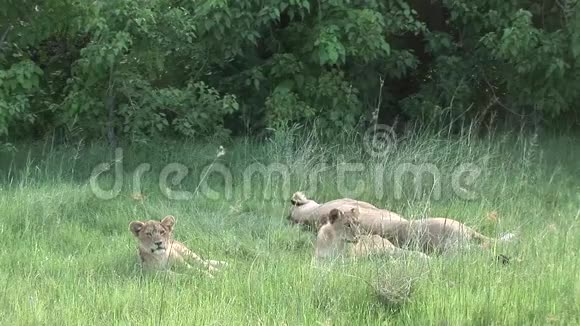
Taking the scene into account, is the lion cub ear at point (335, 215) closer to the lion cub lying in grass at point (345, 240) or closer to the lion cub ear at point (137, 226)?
the lion cub lying in grass at point (345, 240)

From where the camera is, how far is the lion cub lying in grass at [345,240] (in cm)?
595

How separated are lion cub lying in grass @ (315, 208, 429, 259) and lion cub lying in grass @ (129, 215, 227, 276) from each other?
0.84 m

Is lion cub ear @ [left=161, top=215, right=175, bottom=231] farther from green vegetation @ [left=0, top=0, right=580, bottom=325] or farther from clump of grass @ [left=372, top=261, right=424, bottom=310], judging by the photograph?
clump of grass @ [left=372, top=261, right=424, bottom=310]

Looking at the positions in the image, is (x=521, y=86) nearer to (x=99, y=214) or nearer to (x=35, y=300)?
(x=99, y=214)

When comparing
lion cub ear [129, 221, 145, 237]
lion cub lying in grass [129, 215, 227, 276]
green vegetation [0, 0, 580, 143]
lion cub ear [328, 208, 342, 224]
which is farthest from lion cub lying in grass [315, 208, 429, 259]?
green vegetation [0, 0, 580, 143]

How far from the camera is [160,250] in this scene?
594cm

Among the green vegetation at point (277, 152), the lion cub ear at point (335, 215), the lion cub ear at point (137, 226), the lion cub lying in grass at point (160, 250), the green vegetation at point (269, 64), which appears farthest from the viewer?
the green vegetation at point (269, 64)

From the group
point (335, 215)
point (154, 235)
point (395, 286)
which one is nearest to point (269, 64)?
point (335, 215)

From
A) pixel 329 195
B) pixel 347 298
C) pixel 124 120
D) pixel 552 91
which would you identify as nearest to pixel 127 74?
pixel 124 120

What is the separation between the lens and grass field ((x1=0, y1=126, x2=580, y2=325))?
15.2 feet

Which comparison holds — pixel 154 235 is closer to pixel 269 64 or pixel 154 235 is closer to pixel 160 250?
pixel 160 250

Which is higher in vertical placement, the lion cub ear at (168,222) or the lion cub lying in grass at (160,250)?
the lion cub ear at (168,222)

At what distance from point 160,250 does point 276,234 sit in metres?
1.29

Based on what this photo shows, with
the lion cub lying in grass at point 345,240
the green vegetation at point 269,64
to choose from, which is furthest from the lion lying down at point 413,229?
the green vegetation at point 269,64
